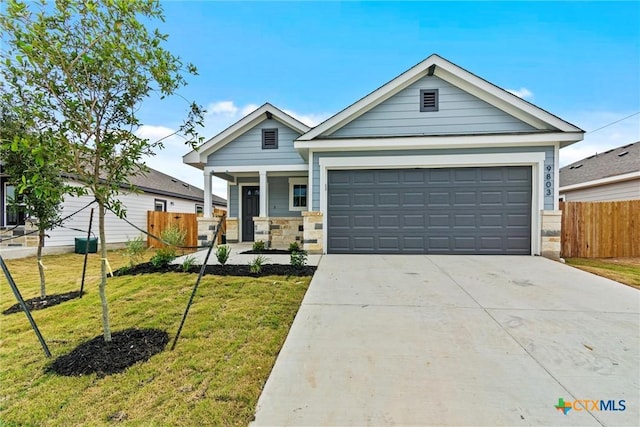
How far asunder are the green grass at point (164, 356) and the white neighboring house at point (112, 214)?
306 centimetres

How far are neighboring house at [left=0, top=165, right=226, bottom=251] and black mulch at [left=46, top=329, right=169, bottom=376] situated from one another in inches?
155

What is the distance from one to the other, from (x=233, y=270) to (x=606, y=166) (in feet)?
55.9

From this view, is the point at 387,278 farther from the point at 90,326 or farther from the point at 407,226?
the point at 90,326

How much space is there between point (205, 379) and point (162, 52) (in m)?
3.06

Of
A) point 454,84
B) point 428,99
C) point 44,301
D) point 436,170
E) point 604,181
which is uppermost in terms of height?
point 454,84

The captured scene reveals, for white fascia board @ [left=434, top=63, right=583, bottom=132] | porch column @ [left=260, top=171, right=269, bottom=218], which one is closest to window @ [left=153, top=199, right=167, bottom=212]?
porch column @ [left=260, top=171, right=269, bottom=218]

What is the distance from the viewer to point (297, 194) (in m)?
11.9

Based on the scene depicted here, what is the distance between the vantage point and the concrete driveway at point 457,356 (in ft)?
6.73

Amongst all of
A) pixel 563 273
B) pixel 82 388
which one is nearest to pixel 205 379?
pixel 82 388

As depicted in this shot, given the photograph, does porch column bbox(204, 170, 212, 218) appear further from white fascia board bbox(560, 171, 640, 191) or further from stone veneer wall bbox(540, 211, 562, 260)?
white fascia board bbox(560, 171, 640, 191)

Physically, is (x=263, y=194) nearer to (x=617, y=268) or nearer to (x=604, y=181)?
(x=617, y=268)

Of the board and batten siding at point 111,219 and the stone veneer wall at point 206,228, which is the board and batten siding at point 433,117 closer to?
the stone veneer wall at point 206,228

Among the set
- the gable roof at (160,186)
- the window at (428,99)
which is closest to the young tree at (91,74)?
the window at (428,99)

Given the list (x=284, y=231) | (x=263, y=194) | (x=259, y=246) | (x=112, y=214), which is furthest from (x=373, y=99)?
(x=112, y=214)
